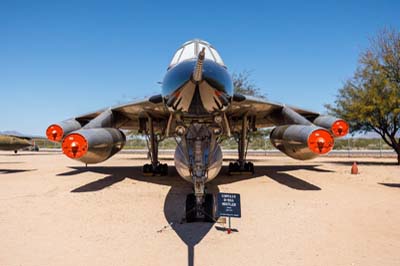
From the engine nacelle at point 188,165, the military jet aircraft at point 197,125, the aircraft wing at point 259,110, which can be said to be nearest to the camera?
the military jet aircraft at point 197,125

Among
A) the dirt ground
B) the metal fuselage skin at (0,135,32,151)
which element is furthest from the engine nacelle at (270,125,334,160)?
the metal fuselage skin at (0,135,32,151)

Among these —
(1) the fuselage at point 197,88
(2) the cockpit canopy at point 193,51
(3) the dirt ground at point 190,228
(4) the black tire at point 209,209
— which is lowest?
(3) the dirt ground at point 190,228

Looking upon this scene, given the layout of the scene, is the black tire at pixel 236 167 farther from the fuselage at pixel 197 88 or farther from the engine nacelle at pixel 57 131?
the fuselage at pixel 197 88

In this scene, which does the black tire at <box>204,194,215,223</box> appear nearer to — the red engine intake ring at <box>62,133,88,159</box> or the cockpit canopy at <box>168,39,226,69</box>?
the cockpit canopy at <box>168,39,226,69</box>

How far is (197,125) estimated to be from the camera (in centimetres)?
615

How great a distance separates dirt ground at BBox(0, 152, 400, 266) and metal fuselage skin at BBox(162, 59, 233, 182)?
51.6 inches

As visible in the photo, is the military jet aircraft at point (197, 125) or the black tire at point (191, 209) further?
the black tire at point (191, 209)

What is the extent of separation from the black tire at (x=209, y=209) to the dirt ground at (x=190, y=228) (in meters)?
0.21

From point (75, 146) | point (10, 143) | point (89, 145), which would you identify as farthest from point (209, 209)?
point (10, 143)

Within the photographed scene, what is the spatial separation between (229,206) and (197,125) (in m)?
1.85

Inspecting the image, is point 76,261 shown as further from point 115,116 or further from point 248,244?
point 115,116

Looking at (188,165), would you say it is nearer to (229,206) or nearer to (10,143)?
(229,206)

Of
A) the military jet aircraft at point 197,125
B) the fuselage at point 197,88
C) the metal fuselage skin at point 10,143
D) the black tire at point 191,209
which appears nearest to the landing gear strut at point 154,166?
the military jet aircraft at point 197,125

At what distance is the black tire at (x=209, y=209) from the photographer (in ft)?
19.6
